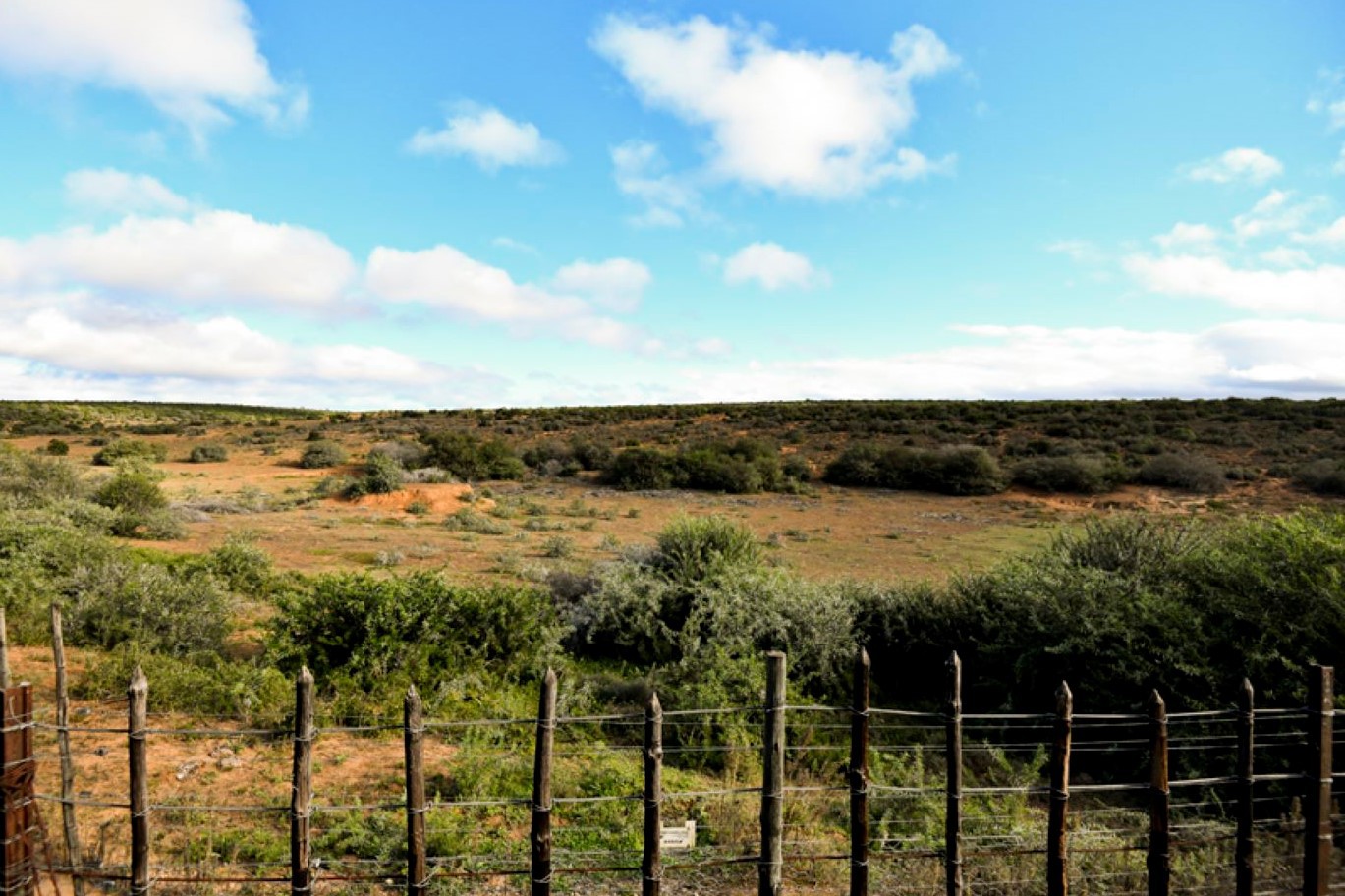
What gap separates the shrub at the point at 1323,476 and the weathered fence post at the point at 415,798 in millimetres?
33302

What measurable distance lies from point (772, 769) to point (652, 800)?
71 centimetres

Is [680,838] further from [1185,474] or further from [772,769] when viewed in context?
[1185,474]

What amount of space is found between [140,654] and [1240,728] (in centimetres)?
972

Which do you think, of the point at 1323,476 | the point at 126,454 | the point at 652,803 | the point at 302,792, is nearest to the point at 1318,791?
the point at 652,803

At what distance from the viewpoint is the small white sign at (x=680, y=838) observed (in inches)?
207

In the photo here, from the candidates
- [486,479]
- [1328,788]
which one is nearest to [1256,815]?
[1328,788]

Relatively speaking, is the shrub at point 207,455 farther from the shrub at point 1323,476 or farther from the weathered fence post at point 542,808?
the shrub at point 1323,476

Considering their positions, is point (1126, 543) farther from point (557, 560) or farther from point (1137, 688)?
point (557, 560)

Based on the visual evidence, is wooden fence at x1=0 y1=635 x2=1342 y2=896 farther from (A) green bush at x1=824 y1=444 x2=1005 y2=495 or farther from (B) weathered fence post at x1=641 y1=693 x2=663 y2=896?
(A) green bush at x1=824 y1=444 x2=1005 y2=495

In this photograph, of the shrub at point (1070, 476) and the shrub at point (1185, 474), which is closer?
the shrub at point (1185, 474)

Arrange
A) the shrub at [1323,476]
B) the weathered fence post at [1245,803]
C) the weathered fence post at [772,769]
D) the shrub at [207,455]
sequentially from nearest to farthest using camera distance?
the weathered fence post at [772,769], the weathered fence post at [1245,803], the shrub at [1323,476], the shrub at [207,455]

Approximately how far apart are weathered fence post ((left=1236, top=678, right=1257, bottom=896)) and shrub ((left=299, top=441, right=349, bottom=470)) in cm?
3588

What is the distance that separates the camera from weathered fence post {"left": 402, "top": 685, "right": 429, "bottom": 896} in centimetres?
403

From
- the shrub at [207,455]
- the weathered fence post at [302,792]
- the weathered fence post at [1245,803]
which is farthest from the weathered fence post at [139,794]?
the shrub at [207,455]
